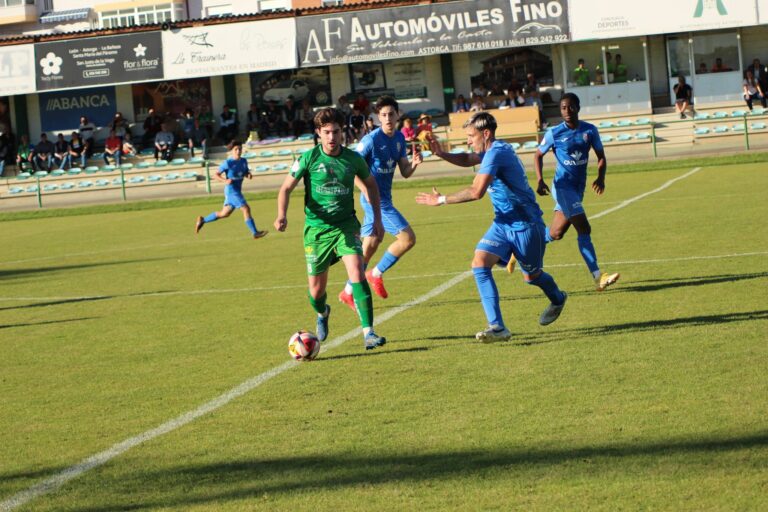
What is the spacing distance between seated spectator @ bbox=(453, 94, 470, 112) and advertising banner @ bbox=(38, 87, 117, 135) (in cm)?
1489

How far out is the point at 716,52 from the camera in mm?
41625

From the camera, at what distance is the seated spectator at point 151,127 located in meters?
44.7

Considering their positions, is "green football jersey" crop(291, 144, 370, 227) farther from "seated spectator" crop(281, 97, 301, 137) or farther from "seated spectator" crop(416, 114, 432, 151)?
"seated spectator" crop(281, 97, 301, 137)

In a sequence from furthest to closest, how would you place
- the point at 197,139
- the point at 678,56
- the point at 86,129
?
the point at 86,129, the point at 197,139, the point at 678,56

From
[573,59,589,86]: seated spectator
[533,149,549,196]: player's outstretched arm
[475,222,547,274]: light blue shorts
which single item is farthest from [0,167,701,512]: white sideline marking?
[573,59,589,86]: seated spectator

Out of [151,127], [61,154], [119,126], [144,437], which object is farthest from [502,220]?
[61,154]

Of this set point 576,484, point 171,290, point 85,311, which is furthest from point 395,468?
point 171,290

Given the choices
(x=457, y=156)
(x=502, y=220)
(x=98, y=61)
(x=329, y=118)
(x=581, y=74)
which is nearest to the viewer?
(x=329, y=118)

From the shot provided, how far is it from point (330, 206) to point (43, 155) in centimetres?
3746

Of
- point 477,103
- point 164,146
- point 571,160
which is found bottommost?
point 571,160

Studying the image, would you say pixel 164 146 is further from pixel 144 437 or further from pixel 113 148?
pixel 144 437

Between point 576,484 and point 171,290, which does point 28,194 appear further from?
point 576,484

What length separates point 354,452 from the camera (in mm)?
6012

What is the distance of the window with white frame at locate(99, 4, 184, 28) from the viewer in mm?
51938
